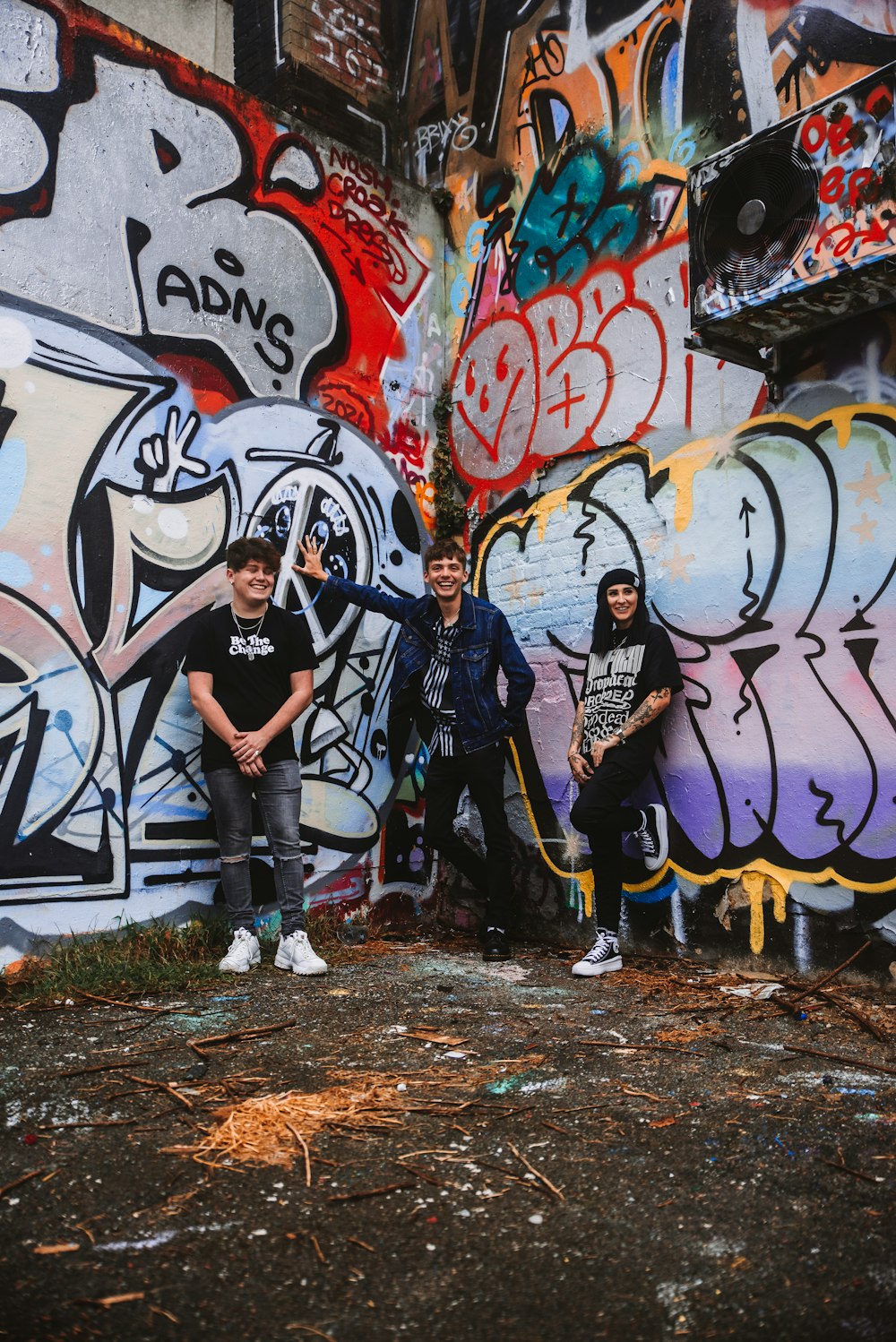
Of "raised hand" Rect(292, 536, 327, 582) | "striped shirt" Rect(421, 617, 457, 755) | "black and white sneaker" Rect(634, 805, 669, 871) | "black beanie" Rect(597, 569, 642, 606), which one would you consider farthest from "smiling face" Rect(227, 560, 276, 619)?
"black and white sneaker" Rect(634, 805, 669, 871)

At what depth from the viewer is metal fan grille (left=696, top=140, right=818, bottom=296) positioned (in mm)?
3986

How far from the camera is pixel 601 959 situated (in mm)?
4754

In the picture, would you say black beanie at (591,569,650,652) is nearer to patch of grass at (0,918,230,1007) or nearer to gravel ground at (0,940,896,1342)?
gravel ground at (0,940,896,1342)

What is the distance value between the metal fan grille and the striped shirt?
222cm

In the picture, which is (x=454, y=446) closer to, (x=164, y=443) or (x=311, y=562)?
(x=311, y=562)

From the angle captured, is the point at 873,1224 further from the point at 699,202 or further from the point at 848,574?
the point at 699,202

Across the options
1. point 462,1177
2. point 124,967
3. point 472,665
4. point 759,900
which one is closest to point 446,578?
point 472,665

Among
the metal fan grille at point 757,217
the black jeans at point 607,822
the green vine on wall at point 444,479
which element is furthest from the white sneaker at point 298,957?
the metal fan grille at point 757,217

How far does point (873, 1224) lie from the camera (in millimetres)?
2197

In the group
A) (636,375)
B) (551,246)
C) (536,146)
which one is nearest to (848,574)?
(636,375)

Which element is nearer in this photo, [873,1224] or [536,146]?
[873,1224]

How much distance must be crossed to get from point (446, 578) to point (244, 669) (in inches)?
47.1

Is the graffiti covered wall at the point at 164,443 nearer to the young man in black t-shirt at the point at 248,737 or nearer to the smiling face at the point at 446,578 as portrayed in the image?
the young man in black t-shirt at the point at 248,737

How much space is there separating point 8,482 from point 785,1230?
4.19m
